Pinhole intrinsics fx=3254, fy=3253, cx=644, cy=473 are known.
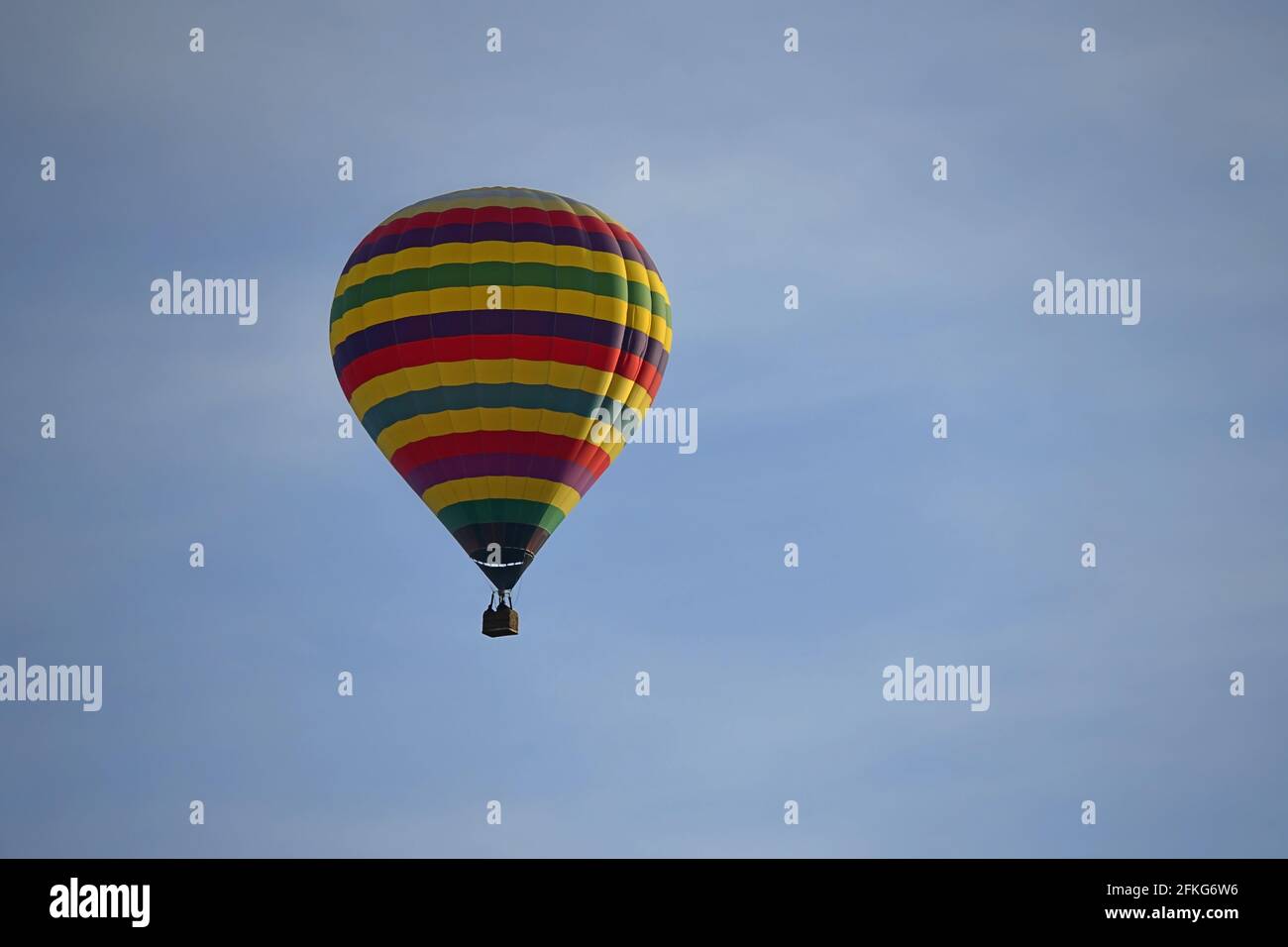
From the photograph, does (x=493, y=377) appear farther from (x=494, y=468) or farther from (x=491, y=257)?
(x=491, y=257)

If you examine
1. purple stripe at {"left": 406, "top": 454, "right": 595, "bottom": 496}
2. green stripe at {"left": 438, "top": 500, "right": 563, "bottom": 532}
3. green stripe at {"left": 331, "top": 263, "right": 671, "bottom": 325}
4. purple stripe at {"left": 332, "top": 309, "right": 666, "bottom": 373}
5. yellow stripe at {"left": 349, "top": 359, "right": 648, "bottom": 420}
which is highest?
green stripe at {"left": 331, "top": 263, "right": 671, "bottom": 325}

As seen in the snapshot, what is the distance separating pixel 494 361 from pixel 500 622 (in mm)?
4643

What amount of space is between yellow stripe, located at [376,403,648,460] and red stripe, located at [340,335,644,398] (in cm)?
94

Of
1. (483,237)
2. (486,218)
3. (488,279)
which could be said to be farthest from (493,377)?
(486,218)

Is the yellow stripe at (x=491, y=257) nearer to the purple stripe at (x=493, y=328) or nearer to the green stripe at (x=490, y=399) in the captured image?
the purple stripe at (x=493, y=328)

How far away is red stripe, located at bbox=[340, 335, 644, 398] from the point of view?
57594mm

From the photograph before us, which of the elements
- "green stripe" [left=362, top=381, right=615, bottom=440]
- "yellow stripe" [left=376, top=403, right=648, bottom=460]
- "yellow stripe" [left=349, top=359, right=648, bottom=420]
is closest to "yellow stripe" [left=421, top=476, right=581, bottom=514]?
"yellow stripe" [left=376, top=403, right=648, bottom=460]

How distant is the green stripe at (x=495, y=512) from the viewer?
190 ft

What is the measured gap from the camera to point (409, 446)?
191ft

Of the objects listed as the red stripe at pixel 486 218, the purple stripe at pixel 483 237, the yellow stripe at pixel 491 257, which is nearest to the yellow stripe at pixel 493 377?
the yellow stripe at pixel 491 257

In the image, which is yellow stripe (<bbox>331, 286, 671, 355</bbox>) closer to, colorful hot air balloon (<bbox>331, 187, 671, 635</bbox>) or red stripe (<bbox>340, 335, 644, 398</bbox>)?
colorful hot air balloon (<bbox>331, 187, 671, 635</bbox>)
